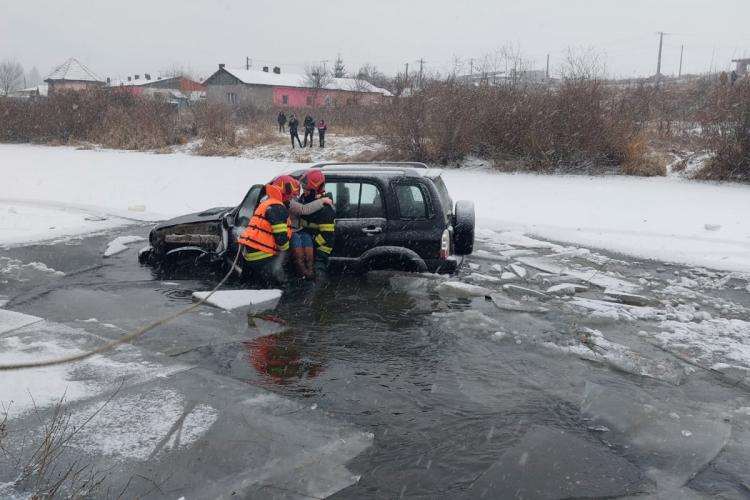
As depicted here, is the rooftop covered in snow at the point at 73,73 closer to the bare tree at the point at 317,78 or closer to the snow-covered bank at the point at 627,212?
the bare tree at the point at 317,78

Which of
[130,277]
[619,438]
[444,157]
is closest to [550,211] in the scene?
[444,157]

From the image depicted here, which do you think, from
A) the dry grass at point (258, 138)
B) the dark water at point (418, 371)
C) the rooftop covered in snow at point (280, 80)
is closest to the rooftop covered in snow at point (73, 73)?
the rooftop covered in snow at point (280, 80)

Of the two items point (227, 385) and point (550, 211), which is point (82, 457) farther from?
point (550, 211)

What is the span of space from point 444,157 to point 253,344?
17.2 meters

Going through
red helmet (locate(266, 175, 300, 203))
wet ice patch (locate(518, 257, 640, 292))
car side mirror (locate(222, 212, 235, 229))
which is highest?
red helmet (locate(266, 175, 300, 203))

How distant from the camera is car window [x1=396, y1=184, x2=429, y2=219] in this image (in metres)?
7.75

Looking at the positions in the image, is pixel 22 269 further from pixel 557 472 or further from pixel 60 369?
pixel 557 472

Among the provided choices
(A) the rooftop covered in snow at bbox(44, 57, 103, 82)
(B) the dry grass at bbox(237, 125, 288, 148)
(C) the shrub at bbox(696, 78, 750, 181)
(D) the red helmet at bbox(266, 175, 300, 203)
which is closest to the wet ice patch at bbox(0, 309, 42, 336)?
(D) the red helmet at bbox(266, 175, 300, 203)

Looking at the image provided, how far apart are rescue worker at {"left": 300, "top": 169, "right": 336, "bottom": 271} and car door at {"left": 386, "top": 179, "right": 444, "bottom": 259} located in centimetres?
74

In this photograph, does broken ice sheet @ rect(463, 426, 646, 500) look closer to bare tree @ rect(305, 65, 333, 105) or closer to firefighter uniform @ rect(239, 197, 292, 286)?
firefighter uniform @ rect(239, 197, 292, 286)

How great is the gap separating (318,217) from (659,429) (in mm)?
4560

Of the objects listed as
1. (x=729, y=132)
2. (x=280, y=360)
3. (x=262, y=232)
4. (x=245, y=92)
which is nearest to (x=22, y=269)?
(x=262, y=232)

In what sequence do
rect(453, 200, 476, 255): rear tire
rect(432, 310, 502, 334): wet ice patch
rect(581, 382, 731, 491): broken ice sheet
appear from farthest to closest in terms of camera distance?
rect(453, 200, 476, 255): rear tire → rect(432, 310, 502, 334): wet ice patch → rect(581, 382, 731, 491): broken ice sheet

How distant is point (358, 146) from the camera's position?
1080 inches
